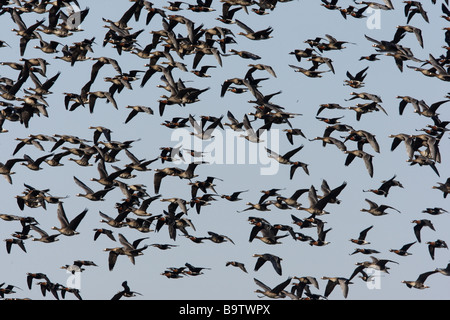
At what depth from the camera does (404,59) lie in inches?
2382

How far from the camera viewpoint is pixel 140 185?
2496 inches

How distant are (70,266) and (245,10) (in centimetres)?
1710

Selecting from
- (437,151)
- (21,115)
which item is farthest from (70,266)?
(437,151)

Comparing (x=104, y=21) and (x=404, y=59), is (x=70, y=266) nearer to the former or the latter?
(x=104, y=21)

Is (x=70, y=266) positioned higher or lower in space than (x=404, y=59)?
lower

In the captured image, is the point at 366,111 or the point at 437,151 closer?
the point at 437,151
